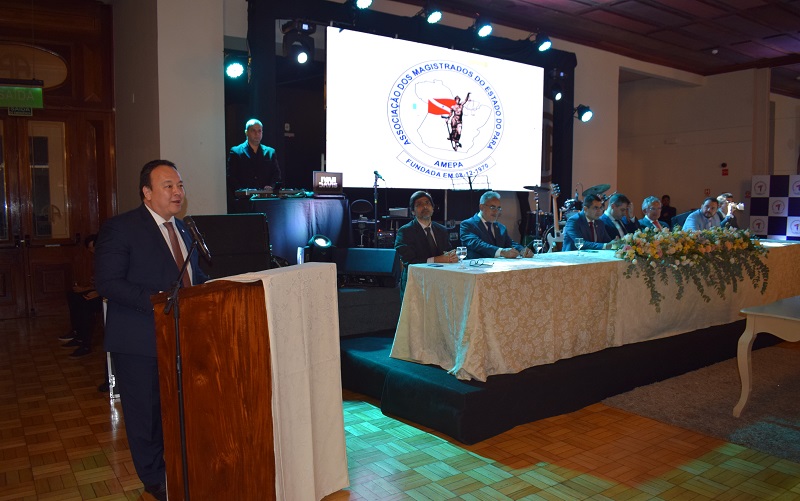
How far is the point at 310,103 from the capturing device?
8.10 meters

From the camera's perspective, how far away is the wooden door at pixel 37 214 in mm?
7359

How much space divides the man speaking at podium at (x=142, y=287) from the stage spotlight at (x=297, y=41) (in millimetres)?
4232

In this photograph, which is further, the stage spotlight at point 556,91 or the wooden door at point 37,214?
the stage spotlight at point 556,91

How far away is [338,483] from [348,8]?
18.6 ft

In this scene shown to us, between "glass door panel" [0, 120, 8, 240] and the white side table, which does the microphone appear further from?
"glass door panel" [0, 120, 8, 240]

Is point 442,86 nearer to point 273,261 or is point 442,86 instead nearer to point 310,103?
point 310,103

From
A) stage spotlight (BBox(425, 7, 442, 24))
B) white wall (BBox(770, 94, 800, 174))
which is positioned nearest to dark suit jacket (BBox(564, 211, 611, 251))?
stage spotlight (BBox(425, 7, 442, 24))

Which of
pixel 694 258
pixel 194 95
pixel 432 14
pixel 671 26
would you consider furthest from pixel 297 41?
pixel 671 26

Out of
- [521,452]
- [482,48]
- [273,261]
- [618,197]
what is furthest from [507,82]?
[521,452]

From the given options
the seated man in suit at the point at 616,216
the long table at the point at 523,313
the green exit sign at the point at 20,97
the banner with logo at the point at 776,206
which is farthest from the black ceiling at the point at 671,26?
the long table at the point at 523,313

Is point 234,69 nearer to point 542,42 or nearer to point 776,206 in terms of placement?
point 542,42

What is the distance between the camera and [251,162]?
20.2 feet

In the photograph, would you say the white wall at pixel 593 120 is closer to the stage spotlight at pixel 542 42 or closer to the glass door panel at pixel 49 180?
the stage spotlight at pixel 542 42

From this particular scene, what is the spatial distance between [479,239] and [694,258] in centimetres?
166
